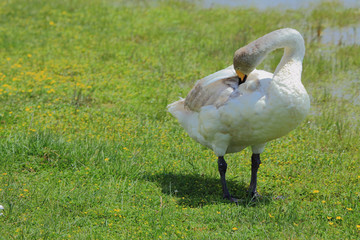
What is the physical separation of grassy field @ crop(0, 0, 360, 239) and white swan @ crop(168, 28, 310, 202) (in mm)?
776

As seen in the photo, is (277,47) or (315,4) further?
(315,4)

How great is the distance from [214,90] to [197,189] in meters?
1.29

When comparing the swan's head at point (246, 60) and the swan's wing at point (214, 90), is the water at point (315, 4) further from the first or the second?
the swan's head at point (246, 60)

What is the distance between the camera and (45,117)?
8.76m

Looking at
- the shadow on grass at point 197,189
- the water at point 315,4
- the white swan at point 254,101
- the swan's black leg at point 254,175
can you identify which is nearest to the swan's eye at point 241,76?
the white swan at point 254,101

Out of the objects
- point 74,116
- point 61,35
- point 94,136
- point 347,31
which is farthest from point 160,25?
point 94,136

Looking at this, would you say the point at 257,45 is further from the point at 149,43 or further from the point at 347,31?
the point at 347,31

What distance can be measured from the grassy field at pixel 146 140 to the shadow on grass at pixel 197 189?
2 centimetres

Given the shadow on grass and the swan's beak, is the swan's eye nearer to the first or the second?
the swan's beak

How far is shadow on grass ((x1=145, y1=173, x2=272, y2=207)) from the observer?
6.36 meters

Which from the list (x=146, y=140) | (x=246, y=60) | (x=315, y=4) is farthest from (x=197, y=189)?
(x=315, y=4)

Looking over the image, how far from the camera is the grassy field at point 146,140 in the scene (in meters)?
5.68

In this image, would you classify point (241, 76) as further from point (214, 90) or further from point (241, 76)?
point (214, 90)

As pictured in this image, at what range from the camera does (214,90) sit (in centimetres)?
640
